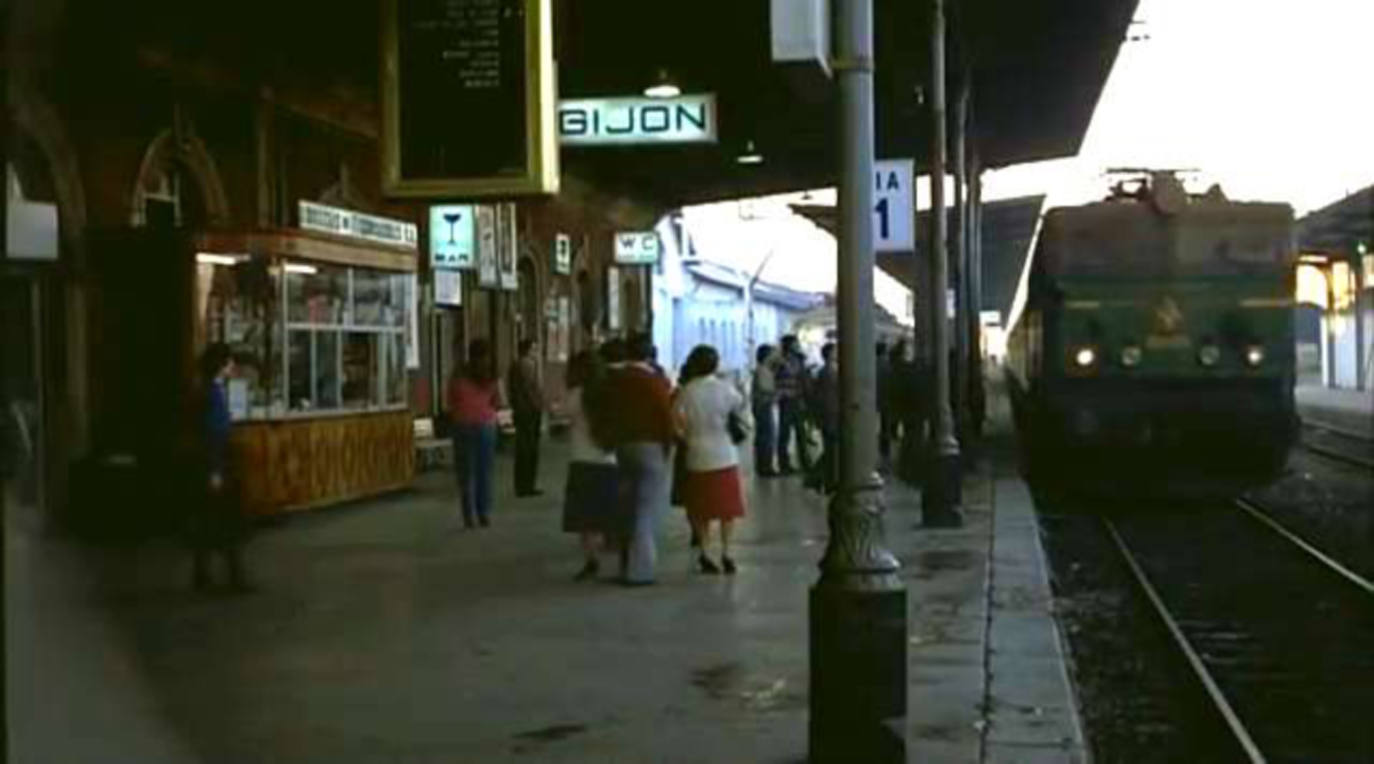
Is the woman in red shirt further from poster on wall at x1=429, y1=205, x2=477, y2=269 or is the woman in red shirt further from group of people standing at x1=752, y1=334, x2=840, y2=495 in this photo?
poster on wall at x1=429, y1=205, x2=477, y2=269

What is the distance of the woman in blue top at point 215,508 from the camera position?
43.8ft

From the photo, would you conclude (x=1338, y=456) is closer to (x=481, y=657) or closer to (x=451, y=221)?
(x=451, y=221)

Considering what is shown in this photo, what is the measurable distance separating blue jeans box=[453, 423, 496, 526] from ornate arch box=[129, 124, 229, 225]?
3378 millimetres

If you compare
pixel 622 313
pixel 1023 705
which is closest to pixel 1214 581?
pixel 1023 705

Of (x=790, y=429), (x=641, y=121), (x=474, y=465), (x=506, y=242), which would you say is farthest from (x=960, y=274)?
(x=474, y=465)

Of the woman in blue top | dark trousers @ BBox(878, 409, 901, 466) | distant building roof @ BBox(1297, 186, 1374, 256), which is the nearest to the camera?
the woman in blue top

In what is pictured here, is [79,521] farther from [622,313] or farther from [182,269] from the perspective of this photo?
[622,313]

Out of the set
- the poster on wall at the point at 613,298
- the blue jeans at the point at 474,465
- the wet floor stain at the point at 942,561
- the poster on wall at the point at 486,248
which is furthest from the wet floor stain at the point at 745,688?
the poster on wall at the point at 613,298

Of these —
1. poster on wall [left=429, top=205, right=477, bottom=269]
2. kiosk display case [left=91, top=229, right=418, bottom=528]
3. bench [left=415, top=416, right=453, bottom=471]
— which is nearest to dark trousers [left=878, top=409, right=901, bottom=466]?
bench [left=415, top=416, right=453, bottom=471]

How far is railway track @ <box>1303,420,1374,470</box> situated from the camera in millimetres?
30538

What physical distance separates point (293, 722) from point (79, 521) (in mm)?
8626

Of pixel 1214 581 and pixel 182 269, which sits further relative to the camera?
pixel 182 269

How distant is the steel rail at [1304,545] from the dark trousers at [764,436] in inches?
230

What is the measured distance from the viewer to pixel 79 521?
1673 centimetres
